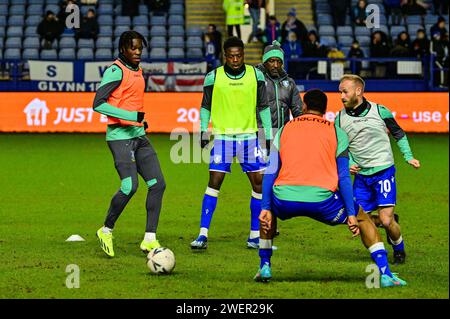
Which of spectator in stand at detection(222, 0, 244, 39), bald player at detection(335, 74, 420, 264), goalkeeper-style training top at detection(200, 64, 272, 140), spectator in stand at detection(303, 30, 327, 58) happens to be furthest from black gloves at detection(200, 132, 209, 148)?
spectator in stand at detection(222, 0, 244, 39)

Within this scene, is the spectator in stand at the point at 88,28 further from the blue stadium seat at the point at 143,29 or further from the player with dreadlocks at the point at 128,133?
the player with dreadlocks at the point at 128,133

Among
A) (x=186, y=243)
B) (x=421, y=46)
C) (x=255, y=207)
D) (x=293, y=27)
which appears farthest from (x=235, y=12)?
(x=186, y=243)

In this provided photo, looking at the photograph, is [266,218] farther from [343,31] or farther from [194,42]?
Answer: [343,31]

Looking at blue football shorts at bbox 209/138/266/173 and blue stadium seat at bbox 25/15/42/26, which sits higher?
blue stadium seat at bbox 25/15/42/26

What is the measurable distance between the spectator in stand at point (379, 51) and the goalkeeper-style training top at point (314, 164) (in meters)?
20.4

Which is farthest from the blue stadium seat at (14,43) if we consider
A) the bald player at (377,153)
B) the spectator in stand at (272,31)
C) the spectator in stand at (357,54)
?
the bald player at (377,153)

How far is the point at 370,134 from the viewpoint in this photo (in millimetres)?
10586

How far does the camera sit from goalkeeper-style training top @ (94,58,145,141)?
1079cm

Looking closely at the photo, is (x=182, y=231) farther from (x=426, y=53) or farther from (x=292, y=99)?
(x=426, y=53)

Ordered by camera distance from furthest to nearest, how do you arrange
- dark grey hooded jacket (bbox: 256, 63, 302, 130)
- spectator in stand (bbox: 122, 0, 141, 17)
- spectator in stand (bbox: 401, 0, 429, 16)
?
spectator in stand (bbox: 401, 0, 429, 16) < spectator in stand (bbox: 122, 0, 141, 17) < dark grey hooded jacket (bbox: 256, 63, 302, 130)

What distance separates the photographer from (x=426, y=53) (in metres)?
28.9

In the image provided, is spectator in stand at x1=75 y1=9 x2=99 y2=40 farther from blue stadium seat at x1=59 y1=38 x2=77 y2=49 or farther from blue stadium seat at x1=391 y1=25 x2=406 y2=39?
blue stadium seat at x1=391 y1=25 x2=406 y2=39

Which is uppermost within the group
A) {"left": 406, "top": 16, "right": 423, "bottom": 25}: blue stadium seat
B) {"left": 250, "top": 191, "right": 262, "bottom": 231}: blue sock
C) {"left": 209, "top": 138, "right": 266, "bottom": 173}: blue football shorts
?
{"left": 406, "top": 16, "right": 423, "bottom": 25}: blue stadium seat

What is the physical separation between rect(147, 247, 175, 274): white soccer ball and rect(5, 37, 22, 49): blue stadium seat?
23.1 m
